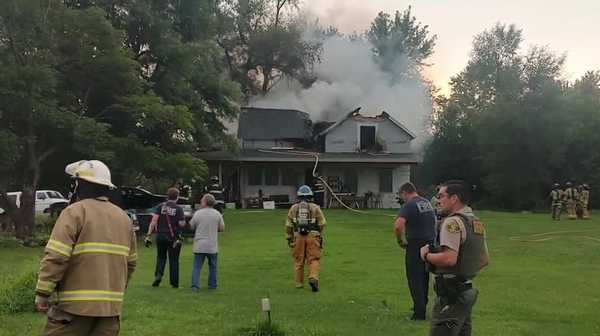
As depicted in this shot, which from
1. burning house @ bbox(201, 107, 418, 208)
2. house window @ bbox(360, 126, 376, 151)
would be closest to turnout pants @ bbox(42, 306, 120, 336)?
burning house @ bbox(201, 107, 418, 208)

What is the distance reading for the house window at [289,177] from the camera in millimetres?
38438

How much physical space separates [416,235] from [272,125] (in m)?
32.2

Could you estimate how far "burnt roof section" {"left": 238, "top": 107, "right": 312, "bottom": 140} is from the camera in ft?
131

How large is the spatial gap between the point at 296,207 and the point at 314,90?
3603 centimetres

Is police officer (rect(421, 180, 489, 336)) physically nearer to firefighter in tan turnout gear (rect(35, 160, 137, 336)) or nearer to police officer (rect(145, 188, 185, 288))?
firefighter in tan turnout gear (rect(35, 160, 137, 336))

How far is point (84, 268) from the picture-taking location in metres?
4.43

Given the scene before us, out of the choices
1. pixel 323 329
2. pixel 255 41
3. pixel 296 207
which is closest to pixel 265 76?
pixel 255 41

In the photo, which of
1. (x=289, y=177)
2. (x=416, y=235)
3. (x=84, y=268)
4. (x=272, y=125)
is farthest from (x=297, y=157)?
(x=84, y=268)

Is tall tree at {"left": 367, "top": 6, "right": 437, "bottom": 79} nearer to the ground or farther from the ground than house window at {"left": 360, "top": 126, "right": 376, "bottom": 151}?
farther from the ground

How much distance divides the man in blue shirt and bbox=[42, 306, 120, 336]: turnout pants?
5073 millimetres

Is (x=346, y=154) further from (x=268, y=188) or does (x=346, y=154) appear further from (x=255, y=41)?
(x=255, y=41)

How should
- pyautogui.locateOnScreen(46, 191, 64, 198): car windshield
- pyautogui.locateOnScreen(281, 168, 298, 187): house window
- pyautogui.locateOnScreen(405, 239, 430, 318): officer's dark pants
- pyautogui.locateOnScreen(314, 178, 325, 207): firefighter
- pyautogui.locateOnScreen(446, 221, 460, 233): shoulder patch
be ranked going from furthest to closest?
1. pyautogui.locateOnScreen(281, 168, 298, 187): house window
2. pyautogui.locateOnScreen(314, 178, 325, 207): firefighter
3. pyautogui.locateOnScreen(46, 191, 64, 198): car windshield
4. pyautogui.locateOnScreen(405, 239, 430, 318): officer's dark pants
5. pyautogui.locateOnScreen(446, 221, 460, 233): shoulder patch

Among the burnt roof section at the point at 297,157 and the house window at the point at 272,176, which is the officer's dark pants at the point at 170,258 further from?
the house window at the point at 272,176

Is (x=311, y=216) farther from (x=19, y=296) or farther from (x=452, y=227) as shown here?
(x=452, y=227)
